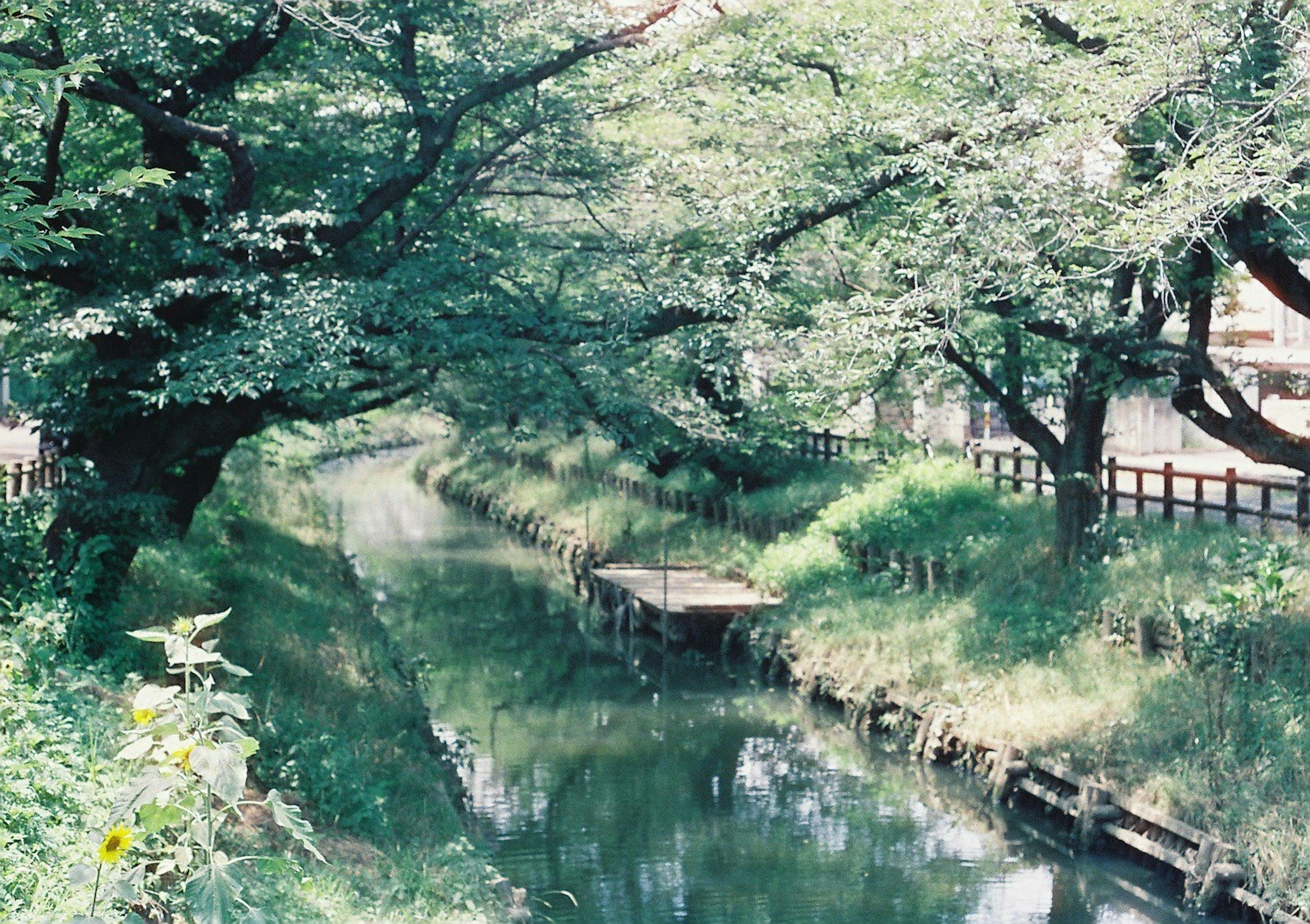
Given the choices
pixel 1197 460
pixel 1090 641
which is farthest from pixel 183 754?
pixel 1197 460

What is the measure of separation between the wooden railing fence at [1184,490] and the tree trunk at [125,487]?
1181 cm

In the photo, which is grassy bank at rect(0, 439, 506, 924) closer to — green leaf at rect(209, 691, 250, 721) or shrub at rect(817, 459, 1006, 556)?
green leaf at rect(209, 691, 250, 721)

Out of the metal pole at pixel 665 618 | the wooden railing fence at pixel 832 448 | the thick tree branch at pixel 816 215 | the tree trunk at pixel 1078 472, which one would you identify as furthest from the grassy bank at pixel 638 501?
the tree trunk at pixel 1078 472

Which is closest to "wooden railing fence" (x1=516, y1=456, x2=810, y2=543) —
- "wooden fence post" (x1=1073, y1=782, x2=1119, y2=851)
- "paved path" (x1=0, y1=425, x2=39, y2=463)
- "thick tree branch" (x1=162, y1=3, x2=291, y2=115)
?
"wooden fence post" (x1=1073, y1=782, x2=1119, y2=851)

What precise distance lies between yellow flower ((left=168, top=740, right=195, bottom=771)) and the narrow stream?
296 inches

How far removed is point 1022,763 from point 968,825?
93cm

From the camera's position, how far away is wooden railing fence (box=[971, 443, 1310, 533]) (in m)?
17.3

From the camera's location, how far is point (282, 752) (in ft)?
39.4

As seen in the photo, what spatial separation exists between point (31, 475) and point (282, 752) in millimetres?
7008

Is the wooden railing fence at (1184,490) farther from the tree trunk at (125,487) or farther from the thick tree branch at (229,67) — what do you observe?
the thick tree branch at (229,67)

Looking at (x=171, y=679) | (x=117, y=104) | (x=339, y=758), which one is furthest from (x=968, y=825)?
(x=117, y=104)

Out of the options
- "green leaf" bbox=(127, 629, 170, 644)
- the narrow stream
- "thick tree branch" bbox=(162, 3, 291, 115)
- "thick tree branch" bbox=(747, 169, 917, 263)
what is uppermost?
"thick tree branch" bbox=(162, 3, 291, 115)

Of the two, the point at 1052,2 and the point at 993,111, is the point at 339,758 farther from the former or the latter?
the point at 1052,2

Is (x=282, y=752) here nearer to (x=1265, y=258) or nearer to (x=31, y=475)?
(x=31, y=475)
